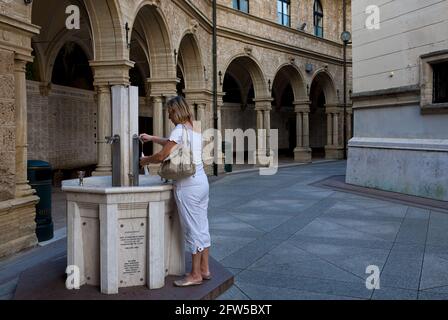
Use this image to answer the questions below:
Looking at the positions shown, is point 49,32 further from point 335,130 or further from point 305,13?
point 335,130

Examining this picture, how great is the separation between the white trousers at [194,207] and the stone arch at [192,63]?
1152cm

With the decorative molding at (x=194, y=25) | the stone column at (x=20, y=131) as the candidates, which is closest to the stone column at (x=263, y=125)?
the decorative molding at (x=194, y=25)

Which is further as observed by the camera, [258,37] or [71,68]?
[258,37]

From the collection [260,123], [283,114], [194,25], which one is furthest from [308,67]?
[194,25]

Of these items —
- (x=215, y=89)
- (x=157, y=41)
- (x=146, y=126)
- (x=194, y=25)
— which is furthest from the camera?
(x=146, y=126)

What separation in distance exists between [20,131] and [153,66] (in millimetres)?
7265

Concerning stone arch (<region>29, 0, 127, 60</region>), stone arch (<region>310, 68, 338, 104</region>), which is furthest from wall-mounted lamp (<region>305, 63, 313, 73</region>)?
stone arch (<region>29, 0, 127, 60</region>)

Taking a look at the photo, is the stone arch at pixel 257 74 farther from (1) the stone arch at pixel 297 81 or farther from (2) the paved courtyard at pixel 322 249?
(2) the paved courtyard at pixel 322 249

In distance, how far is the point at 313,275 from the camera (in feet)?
14.8

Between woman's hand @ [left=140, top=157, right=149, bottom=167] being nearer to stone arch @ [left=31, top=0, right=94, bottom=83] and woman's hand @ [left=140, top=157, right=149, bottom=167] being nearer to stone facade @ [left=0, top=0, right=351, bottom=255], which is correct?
stone facade @ [left=0, top=0, right=351, bottom=255]

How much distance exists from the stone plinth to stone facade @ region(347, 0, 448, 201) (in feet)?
24.5

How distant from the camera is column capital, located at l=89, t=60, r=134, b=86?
9.45 m

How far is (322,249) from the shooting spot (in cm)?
555

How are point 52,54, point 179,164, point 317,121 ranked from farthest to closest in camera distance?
point 317,121 → point 52,54 → point 179,164
